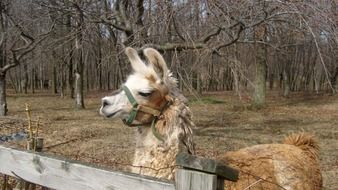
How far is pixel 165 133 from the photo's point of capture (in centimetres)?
349

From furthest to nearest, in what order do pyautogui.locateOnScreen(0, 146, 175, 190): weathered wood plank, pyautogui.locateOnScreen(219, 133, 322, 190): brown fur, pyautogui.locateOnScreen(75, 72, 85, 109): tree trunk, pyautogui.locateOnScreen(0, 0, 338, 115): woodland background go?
1. pyautogui.locateOnScreen(75, 72, 85, 109): tree trunk
2. pyautogui.locateOnScreen(0, 0, 338, 115): woodland background
3. pyautogui.locateOnScreen(219, 133, 322, 190): brown fur
4. pyautogui.locateOnScreen(0, 146, 175, 190): weathered wood plank

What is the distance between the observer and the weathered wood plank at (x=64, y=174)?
2.21 m

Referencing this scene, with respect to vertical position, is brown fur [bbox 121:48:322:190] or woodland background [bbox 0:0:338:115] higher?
woodland background [bbox 0:0:338:115]

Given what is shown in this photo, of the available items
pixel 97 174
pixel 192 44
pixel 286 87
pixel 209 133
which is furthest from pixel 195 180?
pixel 286 87

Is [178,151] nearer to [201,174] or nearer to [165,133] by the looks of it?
[165,133]

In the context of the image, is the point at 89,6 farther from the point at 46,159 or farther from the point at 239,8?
the point at 46,159

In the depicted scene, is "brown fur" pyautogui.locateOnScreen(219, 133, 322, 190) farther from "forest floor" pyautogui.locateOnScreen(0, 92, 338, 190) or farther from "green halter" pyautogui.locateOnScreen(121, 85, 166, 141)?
"forest floor" pyautogui.locateOnScreen(0, 92, 338, 190)

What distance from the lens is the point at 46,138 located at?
473 inches

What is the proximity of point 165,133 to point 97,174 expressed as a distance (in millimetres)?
1134

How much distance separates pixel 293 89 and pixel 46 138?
1614 inches

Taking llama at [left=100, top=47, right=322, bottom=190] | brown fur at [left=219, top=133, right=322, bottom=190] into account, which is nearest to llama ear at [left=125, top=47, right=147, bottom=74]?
llama at [left=100, top=47, right=322, bottom=190]

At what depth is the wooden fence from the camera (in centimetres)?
188

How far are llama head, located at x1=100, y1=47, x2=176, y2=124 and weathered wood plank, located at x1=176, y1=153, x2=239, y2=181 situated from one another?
5.39 feet

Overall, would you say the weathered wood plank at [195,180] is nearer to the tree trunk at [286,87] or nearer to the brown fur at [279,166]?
the brown fur at [279,166]
